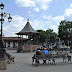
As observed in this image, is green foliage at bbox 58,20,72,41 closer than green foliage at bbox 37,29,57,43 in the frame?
Yes

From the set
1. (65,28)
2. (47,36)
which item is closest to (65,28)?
(65,28)

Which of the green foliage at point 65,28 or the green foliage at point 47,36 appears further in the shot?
the green foliage at point 47,36

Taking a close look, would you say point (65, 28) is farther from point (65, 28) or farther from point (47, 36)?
point (47, 36)

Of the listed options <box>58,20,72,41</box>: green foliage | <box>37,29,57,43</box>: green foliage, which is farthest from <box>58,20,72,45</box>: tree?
<box>37,29,57,43</box>: green foliage

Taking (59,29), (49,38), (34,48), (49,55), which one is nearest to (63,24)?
(59,29)

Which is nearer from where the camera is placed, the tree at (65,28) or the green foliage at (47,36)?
the tree at (65,28)

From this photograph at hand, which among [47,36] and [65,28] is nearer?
[65,28]

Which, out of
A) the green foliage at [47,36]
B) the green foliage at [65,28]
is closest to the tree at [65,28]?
the green foliage at [65,28]

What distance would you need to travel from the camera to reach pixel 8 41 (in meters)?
64.9

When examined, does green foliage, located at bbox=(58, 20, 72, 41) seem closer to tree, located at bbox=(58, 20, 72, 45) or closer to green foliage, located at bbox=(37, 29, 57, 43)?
tree, located at bbox=(58, 20, 72, 45)

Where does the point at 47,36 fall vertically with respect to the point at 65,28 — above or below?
below

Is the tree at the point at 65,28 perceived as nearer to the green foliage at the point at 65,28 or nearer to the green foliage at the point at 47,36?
the green foliage at the point at 65,28

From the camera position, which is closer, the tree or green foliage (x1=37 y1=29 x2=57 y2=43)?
the tree

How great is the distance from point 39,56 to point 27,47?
24074 millimetres
